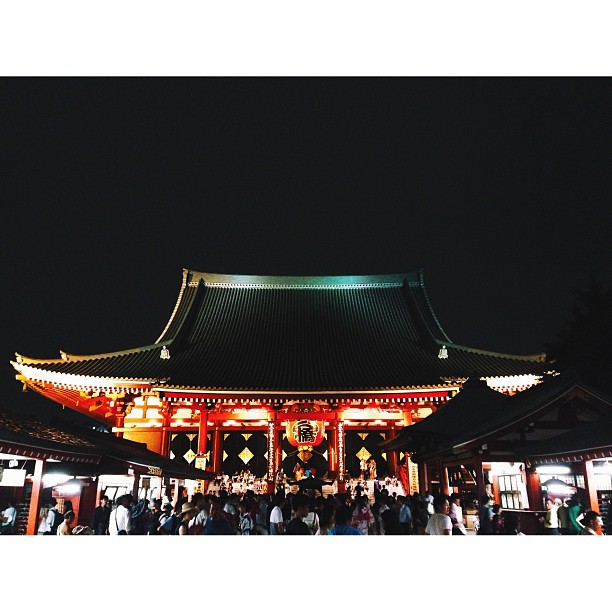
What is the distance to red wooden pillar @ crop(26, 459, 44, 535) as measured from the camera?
885 centimetres

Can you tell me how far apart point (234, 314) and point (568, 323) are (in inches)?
623

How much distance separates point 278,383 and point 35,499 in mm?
10973

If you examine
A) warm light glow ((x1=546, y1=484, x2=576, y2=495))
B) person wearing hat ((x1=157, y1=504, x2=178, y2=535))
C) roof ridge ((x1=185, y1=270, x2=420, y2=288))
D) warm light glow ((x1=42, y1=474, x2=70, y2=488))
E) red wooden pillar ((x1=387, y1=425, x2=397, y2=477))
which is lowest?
person wearing hat ((x1=157, y1=504, x2=178, y2=535))

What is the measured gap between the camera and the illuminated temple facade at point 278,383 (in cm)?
1856

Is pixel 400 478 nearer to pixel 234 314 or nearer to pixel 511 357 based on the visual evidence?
pixel 511 357

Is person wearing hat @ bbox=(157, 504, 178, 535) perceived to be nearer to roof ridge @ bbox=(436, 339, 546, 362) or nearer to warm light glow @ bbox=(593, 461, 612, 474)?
warm light glow @ bbox=(593, 461, 612, 474)

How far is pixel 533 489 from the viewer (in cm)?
948

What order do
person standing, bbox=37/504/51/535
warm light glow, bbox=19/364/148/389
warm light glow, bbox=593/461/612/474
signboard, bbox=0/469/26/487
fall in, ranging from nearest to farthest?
1. warm light glow, bbox=593/461/612/474
2. signboard, bbox=0/469/26/487
3. person standing, bbox=37/504/51/535
4. warm light glow, bbox=19/364/148/389

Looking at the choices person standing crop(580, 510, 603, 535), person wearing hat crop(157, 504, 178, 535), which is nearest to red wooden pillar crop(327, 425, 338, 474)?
person wearing hat crop(157, 504, 178, 535)

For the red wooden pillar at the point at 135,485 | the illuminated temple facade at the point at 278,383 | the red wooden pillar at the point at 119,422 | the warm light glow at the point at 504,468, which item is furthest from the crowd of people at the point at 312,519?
the red wooden pillar at the point at 119,422

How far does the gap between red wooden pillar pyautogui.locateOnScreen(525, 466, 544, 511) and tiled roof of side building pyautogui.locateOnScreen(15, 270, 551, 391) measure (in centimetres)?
890

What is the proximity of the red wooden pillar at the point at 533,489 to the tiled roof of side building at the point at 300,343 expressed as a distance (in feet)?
29.2

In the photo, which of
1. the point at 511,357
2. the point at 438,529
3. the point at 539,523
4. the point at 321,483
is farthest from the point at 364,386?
the point at 438,529

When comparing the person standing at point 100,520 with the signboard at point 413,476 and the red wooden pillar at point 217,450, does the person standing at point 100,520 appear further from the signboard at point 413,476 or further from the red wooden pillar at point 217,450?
the signboard at point 413,476
